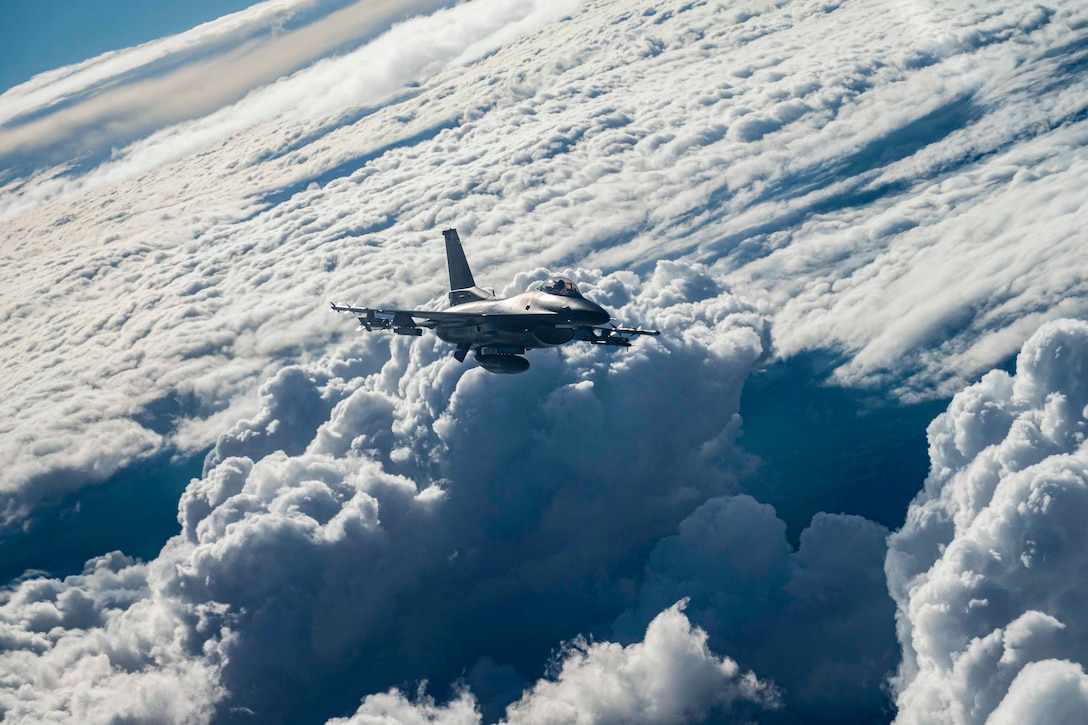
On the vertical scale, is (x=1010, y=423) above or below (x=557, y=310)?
below

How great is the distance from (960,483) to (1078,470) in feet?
191

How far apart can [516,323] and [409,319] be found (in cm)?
1340

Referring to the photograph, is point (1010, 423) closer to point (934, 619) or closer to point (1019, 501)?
point (1019, 501)

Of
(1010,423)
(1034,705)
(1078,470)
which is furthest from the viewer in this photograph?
(1010,423)

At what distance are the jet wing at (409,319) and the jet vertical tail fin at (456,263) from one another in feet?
47.8

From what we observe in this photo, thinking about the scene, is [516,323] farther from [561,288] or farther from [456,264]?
[456,264]

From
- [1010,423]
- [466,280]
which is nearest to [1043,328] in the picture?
[1010,423]

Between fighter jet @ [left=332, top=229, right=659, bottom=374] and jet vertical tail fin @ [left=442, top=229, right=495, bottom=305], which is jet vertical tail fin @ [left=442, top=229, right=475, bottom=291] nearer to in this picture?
jet vertical tail fin @ [left=442, top=229, right=495, bottom=305]

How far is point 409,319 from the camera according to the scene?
69250 millimetres

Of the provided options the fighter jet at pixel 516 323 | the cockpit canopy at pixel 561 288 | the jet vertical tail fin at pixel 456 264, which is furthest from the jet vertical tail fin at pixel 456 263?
the cockpit canopy at pixel 561 288

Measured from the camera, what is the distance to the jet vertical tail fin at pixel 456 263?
281 ft

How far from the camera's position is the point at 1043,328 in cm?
16300

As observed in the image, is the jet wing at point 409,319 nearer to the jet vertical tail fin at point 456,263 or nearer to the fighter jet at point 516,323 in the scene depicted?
the fighter jet at point 516,323

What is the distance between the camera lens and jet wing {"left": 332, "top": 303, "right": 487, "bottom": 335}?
65750mm
